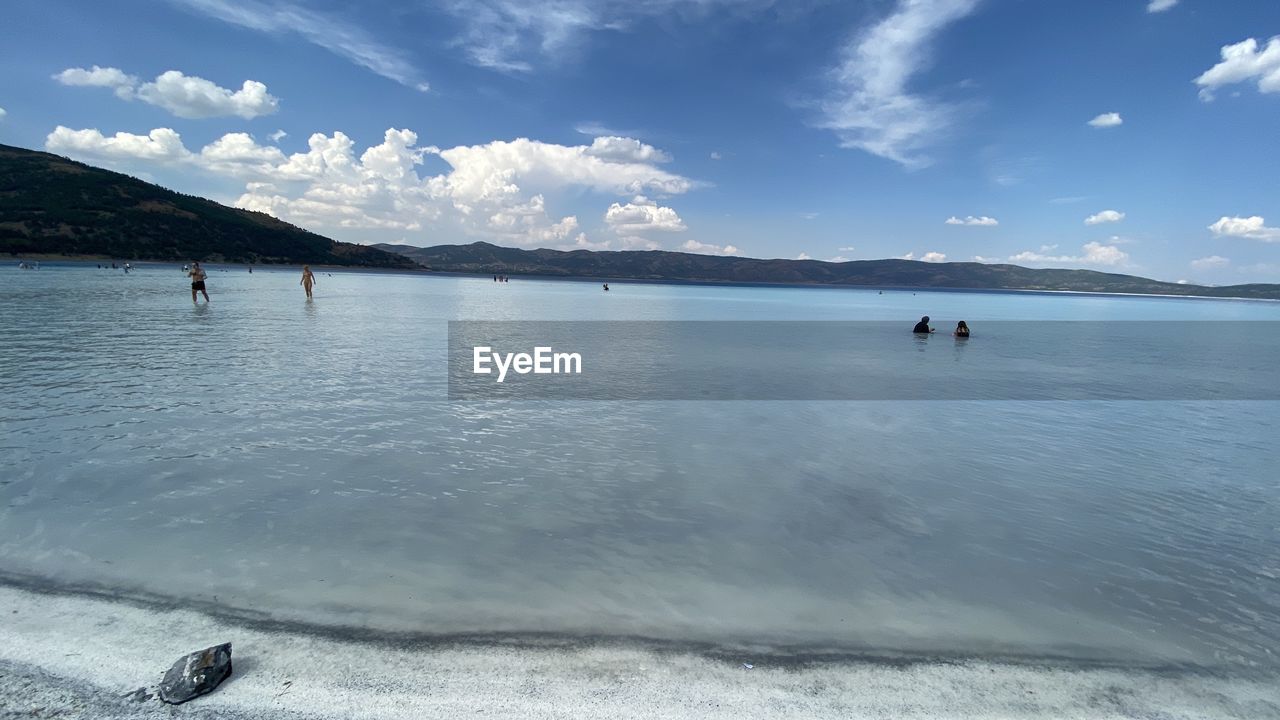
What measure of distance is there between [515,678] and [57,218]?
14363 cm

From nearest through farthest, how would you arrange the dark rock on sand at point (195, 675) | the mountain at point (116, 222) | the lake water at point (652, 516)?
the dark rock on sand at point (195, 675), the lake water at point (652, 516), the mountain at point (116, 222)

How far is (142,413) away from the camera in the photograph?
33.7 feet

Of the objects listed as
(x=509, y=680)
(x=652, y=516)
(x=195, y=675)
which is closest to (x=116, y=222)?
(x=652, y=516)

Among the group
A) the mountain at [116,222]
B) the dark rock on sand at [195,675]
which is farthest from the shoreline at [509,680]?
the mountain at [116,222]

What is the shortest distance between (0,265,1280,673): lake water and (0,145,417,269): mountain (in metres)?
117

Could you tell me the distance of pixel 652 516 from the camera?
23.5ft

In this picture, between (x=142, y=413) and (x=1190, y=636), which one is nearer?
(x=1190, y=636)

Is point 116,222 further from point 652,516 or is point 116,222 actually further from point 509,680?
point 509,680

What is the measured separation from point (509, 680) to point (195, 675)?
196 cm

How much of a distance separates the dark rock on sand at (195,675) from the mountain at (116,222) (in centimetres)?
12344

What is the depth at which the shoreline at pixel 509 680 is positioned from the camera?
12.3ft

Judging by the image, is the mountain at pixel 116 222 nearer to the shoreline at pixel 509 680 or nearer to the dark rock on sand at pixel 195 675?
the shoreline at pixel 509 680

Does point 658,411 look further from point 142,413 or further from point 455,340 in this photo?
point 455,340

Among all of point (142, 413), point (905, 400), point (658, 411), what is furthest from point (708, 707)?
point (905, 400)
